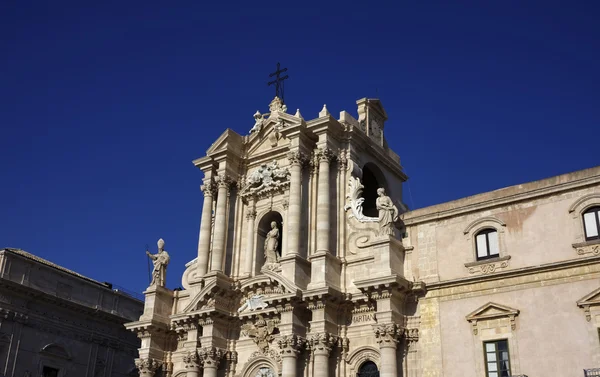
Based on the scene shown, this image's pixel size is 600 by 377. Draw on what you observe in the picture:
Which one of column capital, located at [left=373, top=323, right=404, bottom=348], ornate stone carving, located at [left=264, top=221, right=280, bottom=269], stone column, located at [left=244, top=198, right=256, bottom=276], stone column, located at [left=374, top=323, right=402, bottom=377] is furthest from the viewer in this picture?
stone column, located at [left=244, top=198, right=256, bottom=276]

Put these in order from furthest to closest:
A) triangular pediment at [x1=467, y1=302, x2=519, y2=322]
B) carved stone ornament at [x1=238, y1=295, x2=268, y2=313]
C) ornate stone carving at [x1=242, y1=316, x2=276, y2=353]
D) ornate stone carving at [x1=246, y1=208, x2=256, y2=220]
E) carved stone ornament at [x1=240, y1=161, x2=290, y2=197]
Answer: ornate stone carving at [x1=246, y1=208, x2=256, y2=220]
carved stone ornament at [x1=240, y1=161, x2=290, y2=197]
carved stone ornament at [x1=238, y1=295, x2=268, y2=313]
ornate stone carving at [x1=242, y1=316, x2=276, y2=353]
triangular pediment at [x1=467, y1=302, x2=519, y2=322]

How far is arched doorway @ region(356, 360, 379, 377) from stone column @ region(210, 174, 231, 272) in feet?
23.6

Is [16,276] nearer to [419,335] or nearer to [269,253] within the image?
[269,253]

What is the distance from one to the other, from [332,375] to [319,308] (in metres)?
2.29

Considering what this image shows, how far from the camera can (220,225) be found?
95.7ft

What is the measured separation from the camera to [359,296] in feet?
→ 79.8

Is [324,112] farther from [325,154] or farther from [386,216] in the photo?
[386,216]

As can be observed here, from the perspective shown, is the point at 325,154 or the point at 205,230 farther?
the point at 205,230

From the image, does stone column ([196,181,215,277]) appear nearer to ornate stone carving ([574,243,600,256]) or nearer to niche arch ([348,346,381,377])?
niche arch ([348,346,381,377])

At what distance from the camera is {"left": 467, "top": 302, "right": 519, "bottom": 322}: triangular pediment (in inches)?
848

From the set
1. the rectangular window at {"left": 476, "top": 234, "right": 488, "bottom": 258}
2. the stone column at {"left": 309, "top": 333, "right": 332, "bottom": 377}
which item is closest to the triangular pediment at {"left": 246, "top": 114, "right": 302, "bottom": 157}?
the stone column at {"left": 309, "top": 333, "right": 332, "bottom": 377}

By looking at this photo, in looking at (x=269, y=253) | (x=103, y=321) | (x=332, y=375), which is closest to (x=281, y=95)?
(x=269, y=253)

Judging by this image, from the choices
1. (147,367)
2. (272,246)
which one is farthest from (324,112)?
(147,367)

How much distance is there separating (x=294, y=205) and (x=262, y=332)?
4.82m
